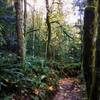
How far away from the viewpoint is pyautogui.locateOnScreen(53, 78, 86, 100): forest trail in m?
11.7

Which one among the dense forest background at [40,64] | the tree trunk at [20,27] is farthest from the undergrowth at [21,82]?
the tree trunk at [20,27]

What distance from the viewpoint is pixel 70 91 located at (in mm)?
13047

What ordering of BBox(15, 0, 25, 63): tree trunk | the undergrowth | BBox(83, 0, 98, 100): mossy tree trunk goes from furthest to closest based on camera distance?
1. BBox(15, 0, 25, 63): tree trunk
2. the undergrowth
3. BBox(83, 0, 98, 100): mossy tree trunk

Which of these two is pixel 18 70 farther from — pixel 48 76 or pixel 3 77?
pixel 48 76

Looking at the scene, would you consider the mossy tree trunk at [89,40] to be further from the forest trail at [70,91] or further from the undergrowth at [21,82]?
the forest trail at [70,91]

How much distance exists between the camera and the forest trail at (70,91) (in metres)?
11.7

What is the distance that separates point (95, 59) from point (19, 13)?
7.73m

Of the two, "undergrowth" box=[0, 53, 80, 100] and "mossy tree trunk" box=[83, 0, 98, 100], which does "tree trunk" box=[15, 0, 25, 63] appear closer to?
"undergrowth" box=[0, 53, 80, 100]

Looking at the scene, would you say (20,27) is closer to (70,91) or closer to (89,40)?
(70,91)

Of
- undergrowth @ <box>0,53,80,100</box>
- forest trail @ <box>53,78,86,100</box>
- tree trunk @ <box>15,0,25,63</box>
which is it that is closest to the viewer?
undergrowth @ <box>0,53,80,100</box>

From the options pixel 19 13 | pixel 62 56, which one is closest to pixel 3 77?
pixel 19 13

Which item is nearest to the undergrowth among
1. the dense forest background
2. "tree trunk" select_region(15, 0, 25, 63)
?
the dense forest background

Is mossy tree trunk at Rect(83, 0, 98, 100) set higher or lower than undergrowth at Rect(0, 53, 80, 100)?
higher

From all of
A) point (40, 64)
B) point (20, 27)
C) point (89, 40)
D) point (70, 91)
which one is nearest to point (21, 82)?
point (20, 27)
